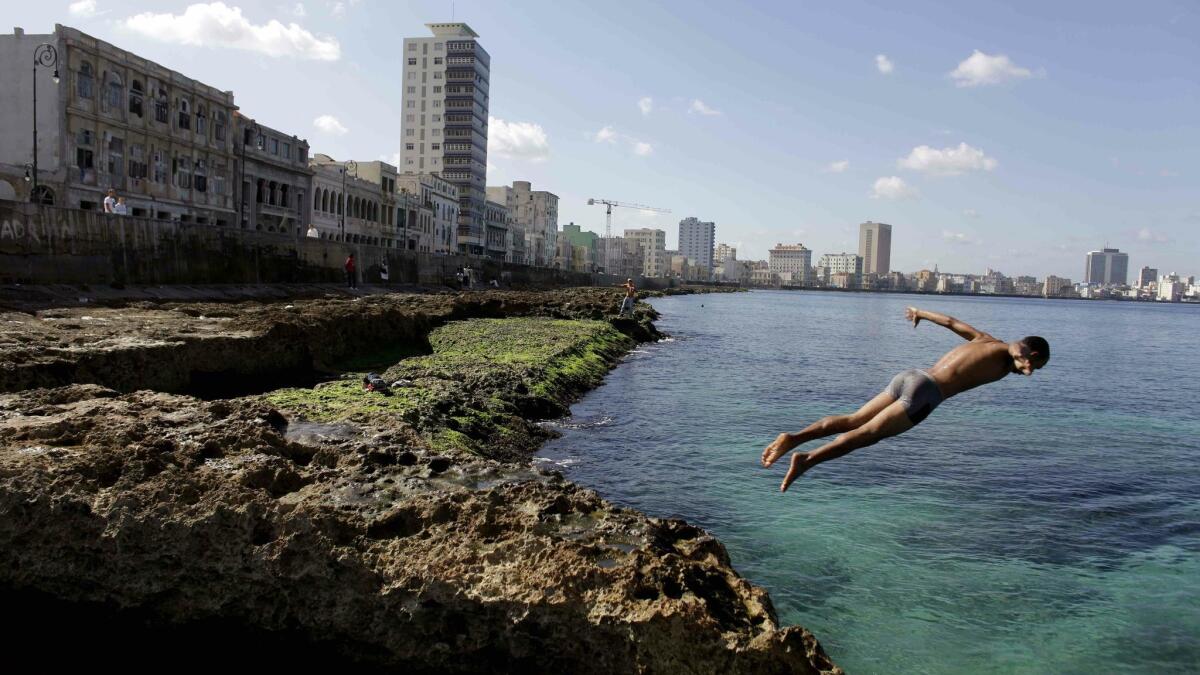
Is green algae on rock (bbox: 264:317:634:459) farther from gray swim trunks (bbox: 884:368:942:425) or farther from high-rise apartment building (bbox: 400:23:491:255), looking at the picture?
high-rise apartment building (bbox: 400:23:491:255)

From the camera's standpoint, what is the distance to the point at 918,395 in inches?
284

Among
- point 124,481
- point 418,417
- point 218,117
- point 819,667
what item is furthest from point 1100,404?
point 218,117

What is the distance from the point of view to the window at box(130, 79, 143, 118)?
50.1m

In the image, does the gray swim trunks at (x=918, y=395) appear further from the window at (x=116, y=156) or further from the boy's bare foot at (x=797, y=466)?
the window at (x=116, y=156)

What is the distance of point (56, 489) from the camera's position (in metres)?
5.55

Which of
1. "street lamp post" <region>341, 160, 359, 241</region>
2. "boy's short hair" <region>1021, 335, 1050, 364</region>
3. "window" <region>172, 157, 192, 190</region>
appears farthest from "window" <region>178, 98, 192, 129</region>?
"boy's short hair" <region>1021, 335, 1050, 364</region>

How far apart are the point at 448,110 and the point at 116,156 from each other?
10032cm

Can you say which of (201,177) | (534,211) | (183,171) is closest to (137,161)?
(183,171)

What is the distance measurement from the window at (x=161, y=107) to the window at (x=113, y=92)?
124 inches

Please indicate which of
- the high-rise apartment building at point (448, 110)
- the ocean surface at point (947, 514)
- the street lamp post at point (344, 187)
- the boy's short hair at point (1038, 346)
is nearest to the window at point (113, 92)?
the street lamp post at point (344, 187)

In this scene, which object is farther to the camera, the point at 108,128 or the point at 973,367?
the point at 108,128

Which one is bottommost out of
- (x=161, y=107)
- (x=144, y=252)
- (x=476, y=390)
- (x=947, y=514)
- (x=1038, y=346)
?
(x=947, y=514)

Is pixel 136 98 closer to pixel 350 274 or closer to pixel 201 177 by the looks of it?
pixel 201 177

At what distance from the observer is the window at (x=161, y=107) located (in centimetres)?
5250
